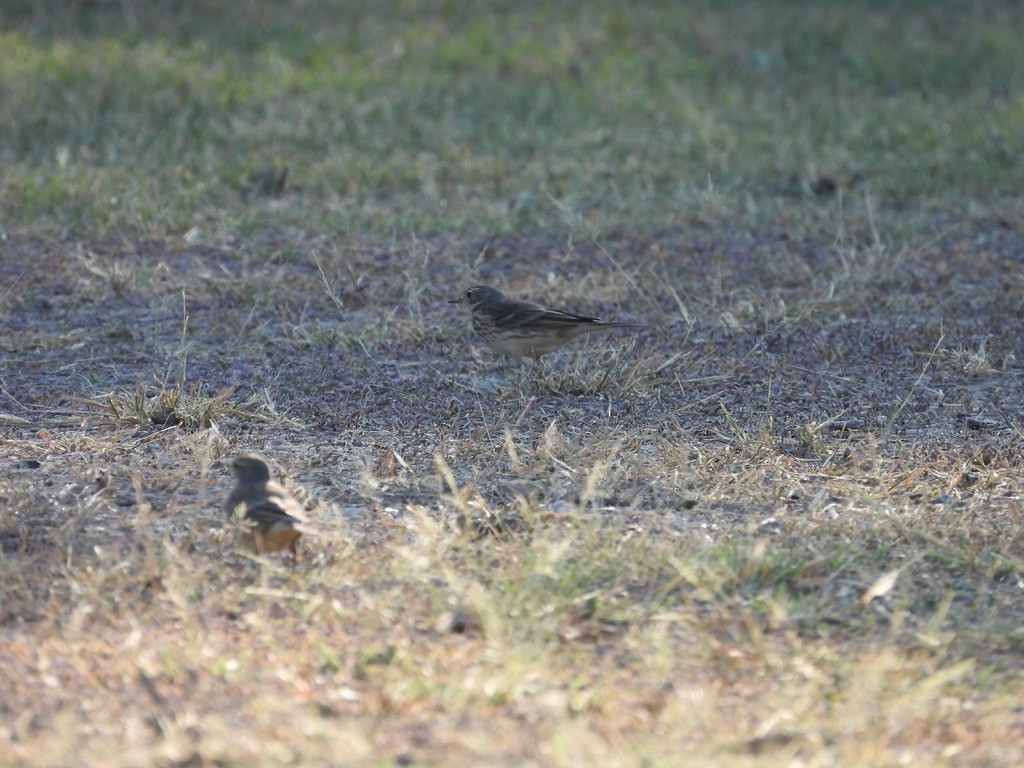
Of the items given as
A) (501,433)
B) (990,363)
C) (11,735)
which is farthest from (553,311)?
(11,735)

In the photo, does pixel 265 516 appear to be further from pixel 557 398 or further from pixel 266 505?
pixel 557 398

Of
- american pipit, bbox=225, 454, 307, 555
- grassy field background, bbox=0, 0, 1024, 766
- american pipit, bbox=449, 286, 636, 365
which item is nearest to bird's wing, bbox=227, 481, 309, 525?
american pipit, bbox=225, 454, 307, 555

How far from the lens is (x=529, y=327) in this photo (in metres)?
5.99

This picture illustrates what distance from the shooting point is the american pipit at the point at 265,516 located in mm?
3938

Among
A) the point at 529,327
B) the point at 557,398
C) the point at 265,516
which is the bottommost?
the point at 557,398

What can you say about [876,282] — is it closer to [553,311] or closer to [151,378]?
[553,311]

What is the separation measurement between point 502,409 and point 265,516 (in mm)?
1889

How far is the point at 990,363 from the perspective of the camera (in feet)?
20.6

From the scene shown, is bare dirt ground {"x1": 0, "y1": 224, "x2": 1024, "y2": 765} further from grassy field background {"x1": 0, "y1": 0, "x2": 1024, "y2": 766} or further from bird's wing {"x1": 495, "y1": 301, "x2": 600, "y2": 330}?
bird's wing {"x1": 495, "y1": 301, "x2": 600, "y2": 330}

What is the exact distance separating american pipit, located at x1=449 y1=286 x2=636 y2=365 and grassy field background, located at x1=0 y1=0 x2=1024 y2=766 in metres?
0.16

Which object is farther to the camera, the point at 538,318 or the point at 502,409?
the point at 538,318

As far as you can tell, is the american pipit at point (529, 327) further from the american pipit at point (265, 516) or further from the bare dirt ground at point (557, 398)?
the american pipit at point (265, 516)

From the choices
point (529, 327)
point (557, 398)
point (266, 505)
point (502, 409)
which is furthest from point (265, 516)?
point (529, 327)

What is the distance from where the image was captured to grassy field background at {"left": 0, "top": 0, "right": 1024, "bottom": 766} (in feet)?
11.0
